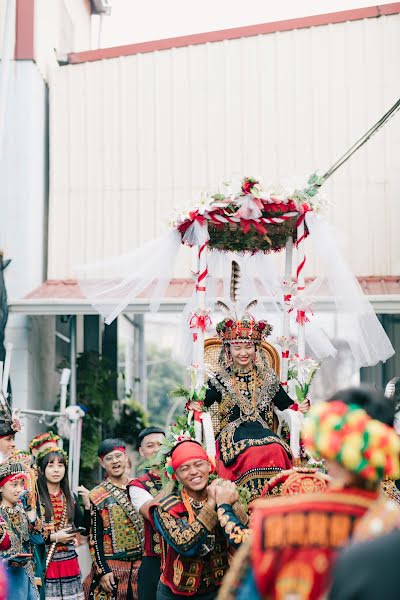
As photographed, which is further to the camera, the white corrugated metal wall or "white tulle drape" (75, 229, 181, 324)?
the white corrugated metal wall

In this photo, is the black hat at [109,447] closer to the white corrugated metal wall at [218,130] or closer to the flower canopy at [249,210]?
the flower canopy at [249,210]

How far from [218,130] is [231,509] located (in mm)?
9699

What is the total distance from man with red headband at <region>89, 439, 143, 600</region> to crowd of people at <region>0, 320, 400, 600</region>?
1 centimetres

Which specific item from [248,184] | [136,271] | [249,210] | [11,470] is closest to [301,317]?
[249,210]

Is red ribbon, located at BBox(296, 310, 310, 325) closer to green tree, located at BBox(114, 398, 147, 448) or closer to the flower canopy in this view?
the flower canopy

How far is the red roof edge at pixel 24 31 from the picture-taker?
549 inches

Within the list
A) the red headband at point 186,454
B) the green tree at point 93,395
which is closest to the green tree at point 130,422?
the green tree at point 93,395

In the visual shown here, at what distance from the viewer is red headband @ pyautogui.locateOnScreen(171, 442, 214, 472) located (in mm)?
5992

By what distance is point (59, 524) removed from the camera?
8.45 meters

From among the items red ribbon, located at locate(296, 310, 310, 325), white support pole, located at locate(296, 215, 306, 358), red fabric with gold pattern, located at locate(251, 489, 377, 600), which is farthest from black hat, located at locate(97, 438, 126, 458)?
red fabric with gold pattern, located at locate(251, 489, 377, 600)

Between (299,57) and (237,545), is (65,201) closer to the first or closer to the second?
(299,57)

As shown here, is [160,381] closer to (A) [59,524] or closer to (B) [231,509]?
(A) [59,524]

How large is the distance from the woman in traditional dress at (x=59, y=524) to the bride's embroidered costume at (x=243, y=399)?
1799mm

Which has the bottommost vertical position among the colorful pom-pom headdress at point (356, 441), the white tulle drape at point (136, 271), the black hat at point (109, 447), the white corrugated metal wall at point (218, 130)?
the black hat at point (109, 447)
